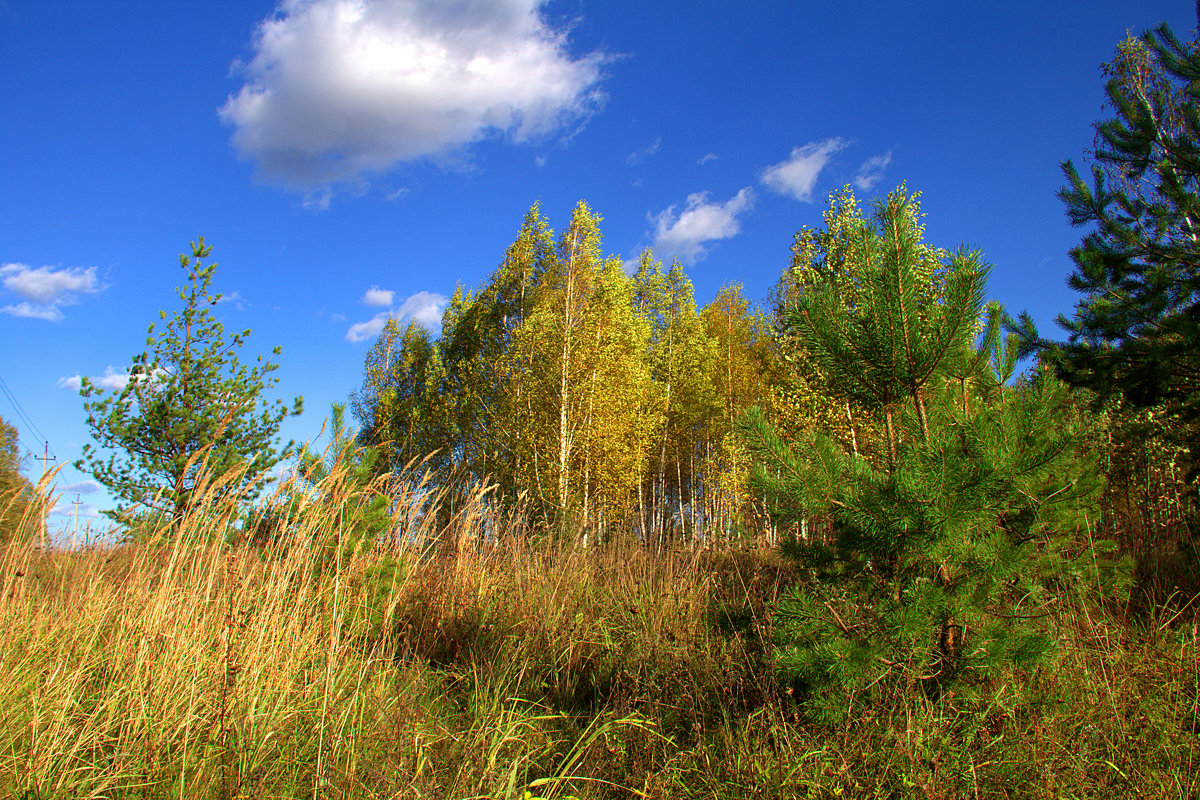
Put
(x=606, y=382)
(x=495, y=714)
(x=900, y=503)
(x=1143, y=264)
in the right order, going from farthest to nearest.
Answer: (x=606, y=382)
(x=1143, y=264)
(x=495, y=714)
(x=900, y=503)

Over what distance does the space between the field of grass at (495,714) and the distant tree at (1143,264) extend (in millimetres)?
3216

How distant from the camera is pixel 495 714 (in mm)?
3174

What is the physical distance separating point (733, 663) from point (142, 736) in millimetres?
2602

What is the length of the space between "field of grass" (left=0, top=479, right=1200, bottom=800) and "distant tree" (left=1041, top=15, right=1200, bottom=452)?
3.22m

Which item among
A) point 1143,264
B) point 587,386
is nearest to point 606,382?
point 587,386

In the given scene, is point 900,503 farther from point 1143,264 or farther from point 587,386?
point 587,386

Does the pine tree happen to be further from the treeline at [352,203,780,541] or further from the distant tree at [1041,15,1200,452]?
the treeline at [352,203,780,541]

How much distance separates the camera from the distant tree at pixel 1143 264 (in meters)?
5.85

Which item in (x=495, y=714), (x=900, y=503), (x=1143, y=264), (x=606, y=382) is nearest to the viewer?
(x=900, y=503)

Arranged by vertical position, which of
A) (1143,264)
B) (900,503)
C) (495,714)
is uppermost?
(1143,264)

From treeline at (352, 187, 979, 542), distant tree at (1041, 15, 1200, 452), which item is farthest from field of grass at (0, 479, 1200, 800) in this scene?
treeline at (352, 187, 979, 542)

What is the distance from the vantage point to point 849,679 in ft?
7.82

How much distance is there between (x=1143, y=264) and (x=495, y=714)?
760 centimetres

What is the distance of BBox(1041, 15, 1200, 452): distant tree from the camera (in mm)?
5848
